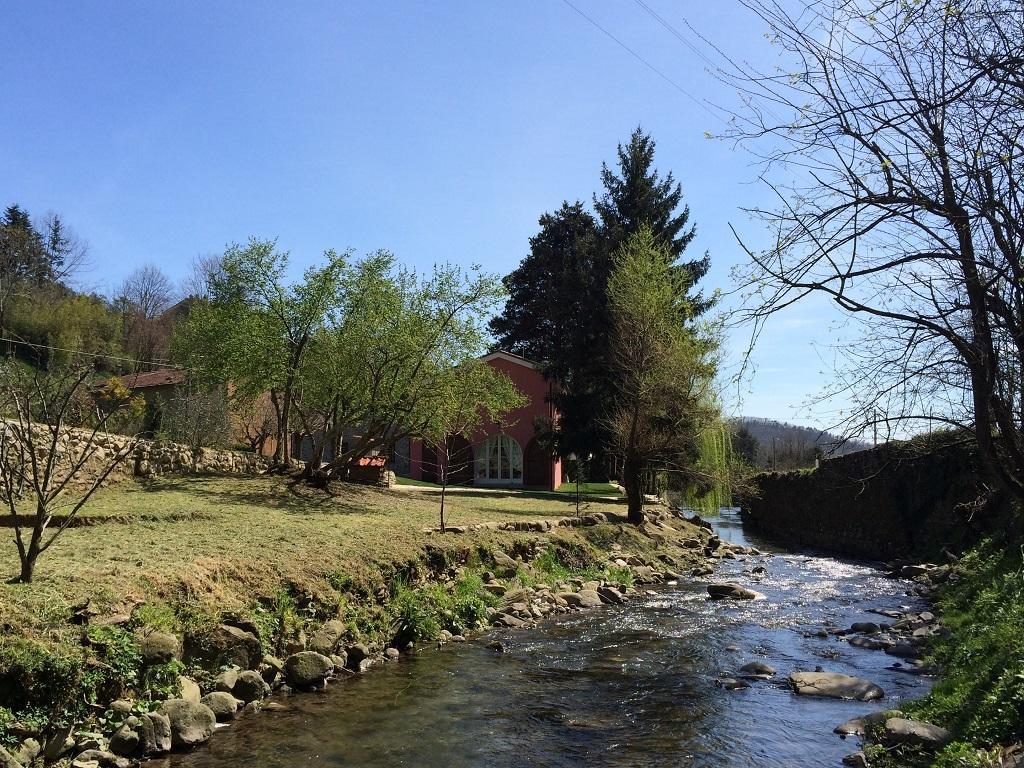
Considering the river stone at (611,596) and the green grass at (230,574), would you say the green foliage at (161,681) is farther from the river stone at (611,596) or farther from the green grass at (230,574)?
the river stone at (611,596)

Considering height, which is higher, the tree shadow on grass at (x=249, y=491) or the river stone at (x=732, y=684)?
the tree shadow on grass at (x=249, y=491)

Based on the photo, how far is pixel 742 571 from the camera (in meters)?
19.7

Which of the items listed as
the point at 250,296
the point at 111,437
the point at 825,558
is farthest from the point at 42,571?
the point at 825,558

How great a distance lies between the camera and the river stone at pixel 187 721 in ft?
21.5

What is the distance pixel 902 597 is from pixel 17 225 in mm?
57508

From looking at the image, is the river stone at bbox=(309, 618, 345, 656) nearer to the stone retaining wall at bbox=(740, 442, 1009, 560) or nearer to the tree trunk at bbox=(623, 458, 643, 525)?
the stone retaining wall at bbox=(740, 442, 1009, 560)

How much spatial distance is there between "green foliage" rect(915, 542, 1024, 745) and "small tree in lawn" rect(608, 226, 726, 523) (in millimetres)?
8785

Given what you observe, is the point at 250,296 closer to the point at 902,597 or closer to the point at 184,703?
the point at 184,703

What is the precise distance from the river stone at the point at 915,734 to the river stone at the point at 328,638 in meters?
6.00

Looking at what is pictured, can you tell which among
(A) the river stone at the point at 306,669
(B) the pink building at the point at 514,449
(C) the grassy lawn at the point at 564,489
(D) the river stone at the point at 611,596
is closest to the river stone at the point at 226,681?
(A) the river stone at the point at 306,669

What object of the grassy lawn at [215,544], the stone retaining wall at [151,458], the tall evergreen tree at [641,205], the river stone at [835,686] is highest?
the tall evergreen tree at [641,205]

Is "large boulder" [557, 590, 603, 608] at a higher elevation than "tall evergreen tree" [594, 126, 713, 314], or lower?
lower

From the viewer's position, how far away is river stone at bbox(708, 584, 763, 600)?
600 inches

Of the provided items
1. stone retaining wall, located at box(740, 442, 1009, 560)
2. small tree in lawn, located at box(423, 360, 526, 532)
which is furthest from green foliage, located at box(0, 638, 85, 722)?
stone retaining wall, located at box(740, 442, 1009, 560)
